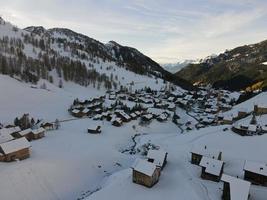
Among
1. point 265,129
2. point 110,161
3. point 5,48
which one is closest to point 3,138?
point 110,161

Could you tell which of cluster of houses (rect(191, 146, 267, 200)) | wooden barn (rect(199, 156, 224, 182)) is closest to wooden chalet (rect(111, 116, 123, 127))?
cluster of houses (rect(191, 146, 267, 200))

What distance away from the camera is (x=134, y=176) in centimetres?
4216

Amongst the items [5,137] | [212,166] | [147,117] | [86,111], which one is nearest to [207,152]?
[212,166]

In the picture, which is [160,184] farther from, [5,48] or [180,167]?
[5,48]

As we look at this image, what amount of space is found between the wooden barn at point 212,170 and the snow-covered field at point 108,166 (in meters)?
1.24

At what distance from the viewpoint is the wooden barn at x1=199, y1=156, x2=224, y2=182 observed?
138 ft

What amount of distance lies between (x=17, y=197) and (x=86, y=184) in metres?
10.3

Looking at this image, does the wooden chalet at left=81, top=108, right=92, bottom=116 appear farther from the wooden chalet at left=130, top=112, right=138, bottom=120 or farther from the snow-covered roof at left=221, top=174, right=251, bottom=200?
the snow-covered roof at left=221, top=174, right=251, bottom=200

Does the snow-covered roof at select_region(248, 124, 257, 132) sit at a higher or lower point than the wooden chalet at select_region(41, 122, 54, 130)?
higher

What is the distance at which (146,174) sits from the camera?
40.4 meters

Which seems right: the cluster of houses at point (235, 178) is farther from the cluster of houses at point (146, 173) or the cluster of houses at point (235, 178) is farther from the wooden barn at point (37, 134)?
the wooden barn at point (37, 134)

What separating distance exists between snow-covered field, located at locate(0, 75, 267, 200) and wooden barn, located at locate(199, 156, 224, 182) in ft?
4.06

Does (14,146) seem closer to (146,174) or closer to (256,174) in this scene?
(146,174)

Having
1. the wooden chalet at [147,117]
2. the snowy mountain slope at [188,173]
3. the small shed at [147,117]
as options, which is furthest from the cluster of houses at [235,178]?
the small shed at [147,117]
